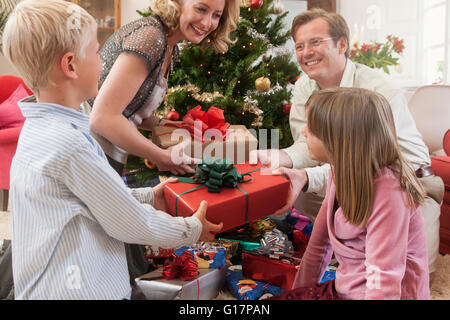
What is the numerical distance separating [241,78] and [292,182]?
3.45 feet

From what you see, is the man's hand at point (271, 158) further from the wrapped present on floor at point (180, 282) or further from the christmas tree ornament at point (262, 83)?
the christmas tree ornament at point (262, 83)

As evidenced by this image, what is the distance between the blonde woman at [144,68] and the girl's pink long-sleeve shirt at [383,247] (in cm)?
58

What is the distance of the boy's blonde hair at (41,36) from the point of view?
84 cm

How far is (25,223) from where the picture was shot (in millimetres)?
859

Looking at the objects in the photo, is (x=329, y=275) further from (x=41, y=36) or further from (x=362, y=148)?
(x=41, y=36)

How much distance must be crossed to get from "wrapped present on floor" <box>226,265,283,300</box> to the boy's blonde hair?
3.51 feet

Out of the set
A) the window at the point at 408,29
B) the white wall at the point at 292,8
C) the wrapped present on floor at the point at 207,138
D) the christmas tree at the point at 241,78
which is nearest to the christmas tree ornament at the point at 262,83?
the christmas tree at the point at 241,78

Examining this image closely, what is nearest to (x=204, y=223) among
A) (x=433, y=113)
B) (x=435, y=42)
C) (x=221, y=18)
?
(x=221, y=18)

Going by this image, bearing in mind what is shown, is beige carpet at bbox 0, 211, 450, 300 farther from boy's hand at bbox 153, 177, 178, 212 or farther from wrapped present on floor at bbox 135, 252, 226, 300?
boy's hand at bbox 153, 177, 178, 212

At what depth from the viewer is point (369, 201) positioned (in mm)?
987

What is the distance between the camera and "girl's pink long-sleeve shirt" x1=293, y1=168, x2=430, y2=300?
942 mm

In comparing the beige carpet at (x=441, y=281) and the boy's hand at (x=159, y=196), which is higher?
the boy's hand at (x=159, y=196)
